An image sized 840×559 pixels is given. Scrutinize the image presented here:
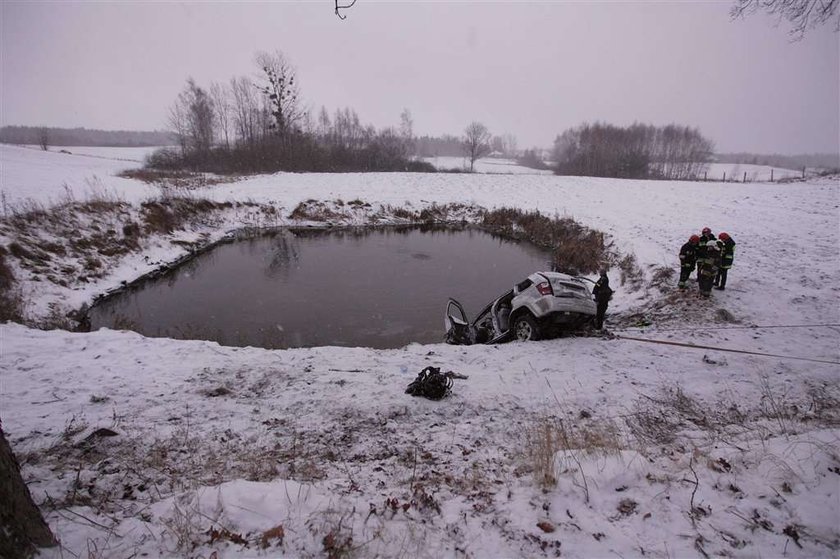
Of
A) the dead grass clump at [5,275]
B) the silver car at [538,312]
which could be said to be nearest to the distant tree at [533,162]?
the silver car at [538,312]

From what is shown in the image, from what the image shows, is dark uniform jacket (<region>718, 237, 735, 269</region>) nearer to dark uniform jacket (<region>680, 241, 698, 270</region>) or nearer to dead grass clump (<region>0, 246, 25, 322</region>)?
dark uniform jacket (<region>680, 241, 698, 270</region>)

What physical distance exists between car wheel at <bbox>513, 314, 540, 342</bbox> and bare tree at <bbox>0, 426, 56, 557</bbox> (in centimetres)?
742

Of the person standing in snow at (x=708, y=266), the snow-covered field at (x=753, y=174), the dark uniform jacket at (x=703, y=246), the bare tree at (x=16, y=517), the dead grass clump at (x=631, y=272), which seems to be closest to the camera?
the bare tree at (x=16, y=517)

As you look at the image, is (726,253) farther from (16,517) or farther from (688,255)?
(16,517)

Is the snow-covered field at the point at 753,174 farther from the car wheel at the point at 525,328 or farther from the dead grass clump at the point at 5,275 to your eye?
the dead grass clump at the point at 5,275

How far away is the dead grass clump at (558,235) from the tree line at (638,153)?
43053 millimetres

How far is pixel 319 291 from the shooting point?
13.1m

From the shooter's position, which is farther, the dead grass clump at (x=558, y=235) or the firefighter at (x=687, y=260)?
the dead grass clump at (x=558, y=235)

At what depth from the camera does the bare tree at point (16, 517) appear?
2266mm

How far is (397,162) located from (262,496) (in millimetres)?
54643

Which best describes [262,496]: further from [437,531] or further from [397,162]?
[397,162]

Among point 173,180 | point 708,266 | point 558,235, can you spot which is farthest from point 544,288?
point 173,180

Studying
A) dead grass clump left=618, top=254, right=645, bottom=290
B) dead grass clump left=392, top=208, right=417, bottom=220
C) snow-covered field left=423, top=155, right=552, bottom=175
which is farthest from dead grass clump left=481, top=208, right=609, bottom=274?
snow-covered field left=423, top=155, right=552, bottom=175

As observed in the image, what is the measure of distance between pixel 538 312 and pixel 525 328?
0.63m
